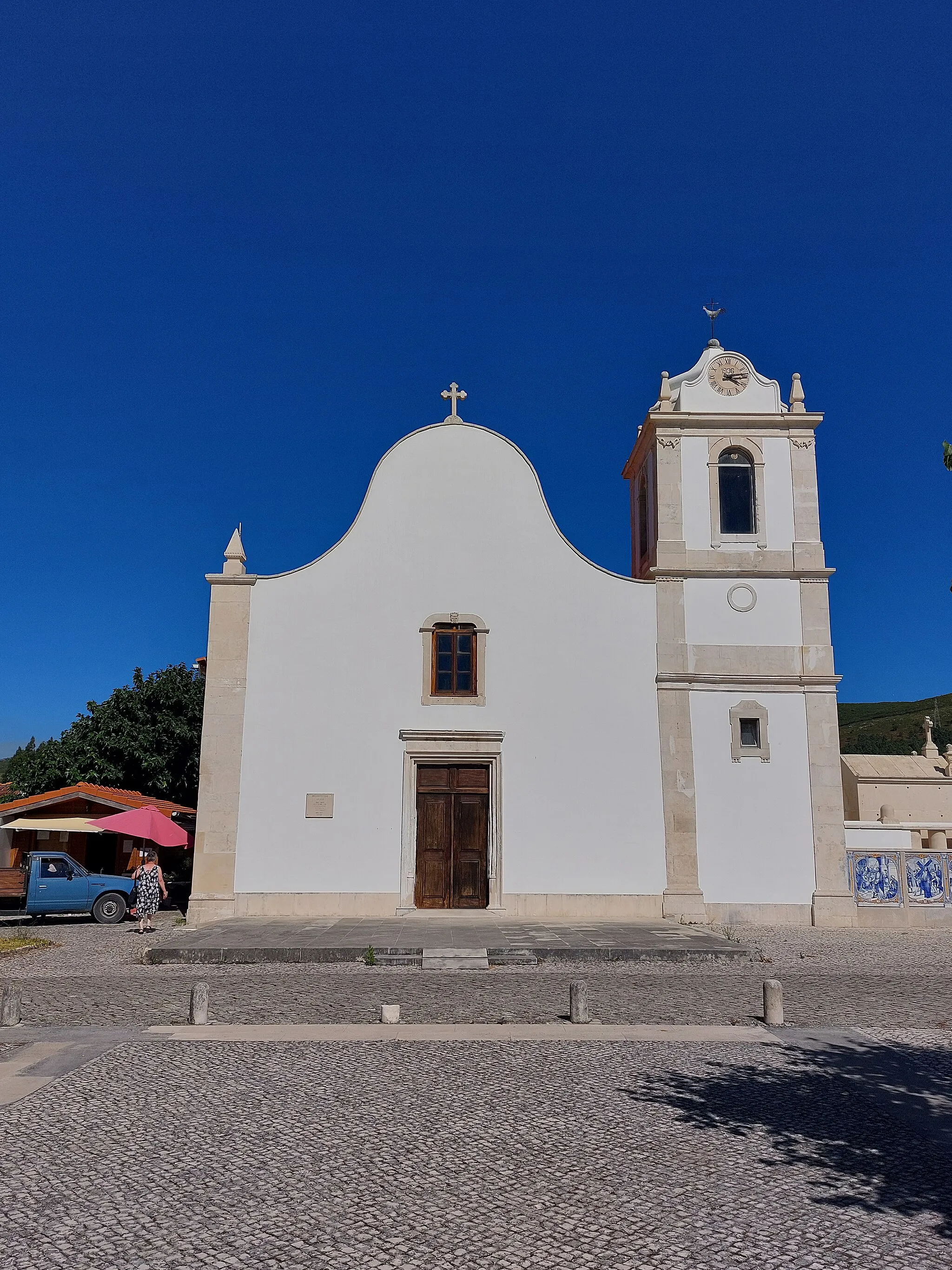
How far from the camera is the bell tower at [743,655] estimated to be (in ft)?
58.0

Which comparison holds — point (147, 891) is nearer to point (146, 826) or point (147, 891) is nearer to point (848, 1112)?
point (146, 826)

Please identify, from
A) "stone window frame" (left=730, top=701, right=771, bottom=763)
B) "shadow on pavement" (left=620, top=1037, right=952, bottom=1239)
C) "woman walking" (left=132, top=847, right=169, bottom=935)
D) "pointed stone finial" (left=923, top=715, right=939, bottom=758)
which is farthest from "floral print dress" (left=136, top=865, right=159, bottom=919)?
"pointed stone finial" (left=923, top=715, right=939, bottom=758)

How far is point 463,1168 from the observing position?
17.3 feet

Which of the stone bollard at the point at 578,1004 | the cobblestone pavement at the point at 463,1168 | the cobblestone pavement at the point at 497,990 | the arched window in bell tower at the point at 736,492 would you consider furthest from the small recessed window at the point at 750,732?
the cobblestone pavement at the point at 463,1168

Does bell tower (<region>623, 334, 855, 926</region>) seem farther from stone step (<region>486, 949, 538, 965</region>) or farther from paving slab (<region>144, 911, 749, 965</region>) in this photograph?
stone step (<region>486, 949, 538, 965</region>)

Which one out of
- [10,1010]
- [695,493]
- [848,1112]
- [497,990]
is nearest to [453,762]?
[497,990]

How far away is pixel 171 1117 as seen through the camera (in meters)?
6.14

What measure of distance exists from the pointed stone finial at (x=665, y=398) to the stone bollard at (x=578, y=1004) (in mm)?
13477

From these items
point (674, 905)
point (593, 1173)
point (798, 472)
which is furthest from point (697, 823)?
point (593, 1173)

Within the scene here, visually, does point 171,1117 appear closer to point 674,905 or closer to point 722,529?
point 674,905

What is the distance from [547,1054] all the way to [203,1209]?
3.80m

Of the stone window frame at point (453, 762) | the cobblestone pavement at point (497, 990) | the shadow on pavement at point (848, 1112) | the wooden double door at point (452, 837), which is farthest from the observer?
the wooden double door at point (452, 837)

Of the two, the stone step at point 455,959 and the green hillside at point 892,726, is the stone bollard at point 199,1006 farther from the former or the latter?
the green hillside at point 892,726

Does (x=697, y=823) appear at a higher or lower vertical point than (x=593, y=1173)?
higher
